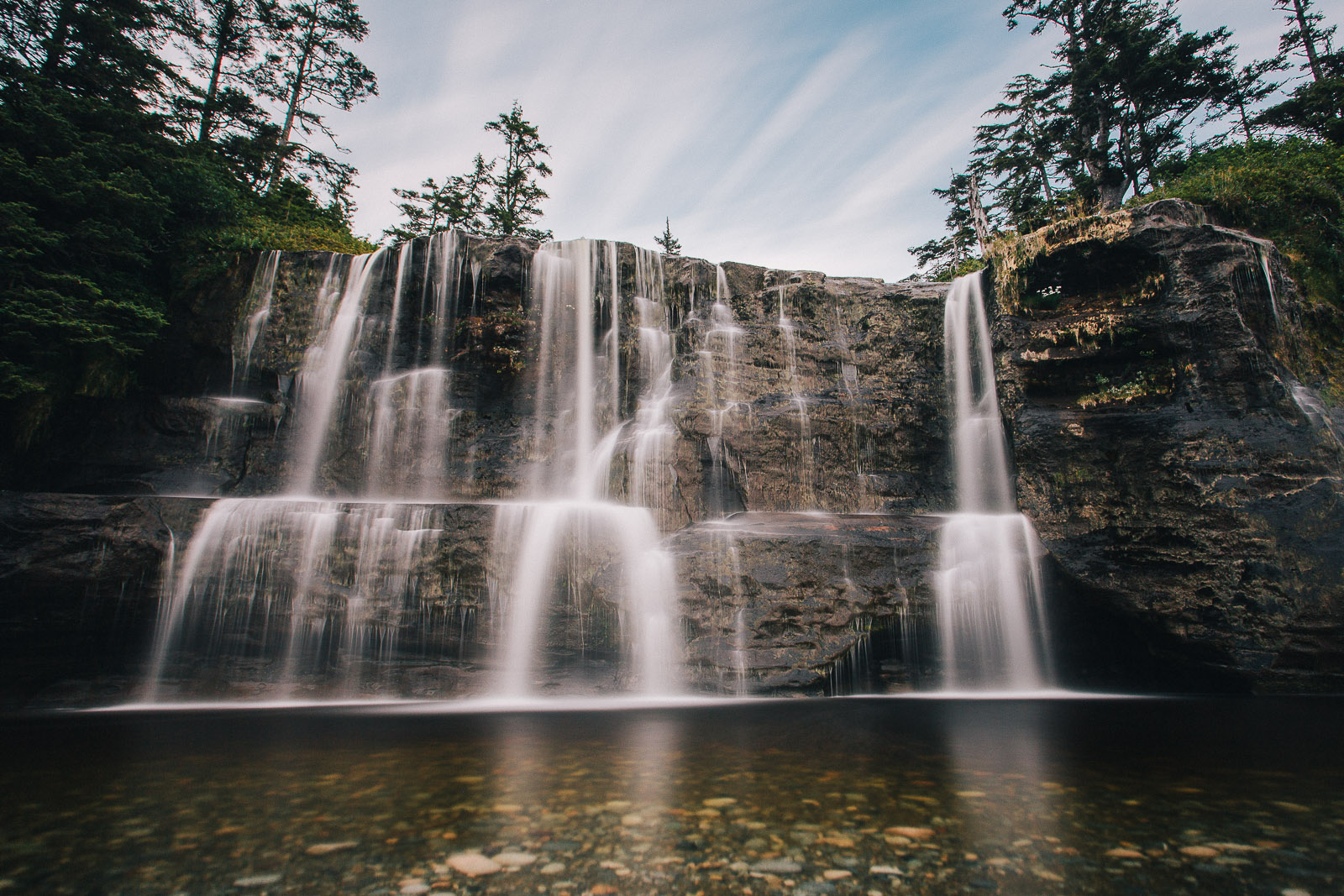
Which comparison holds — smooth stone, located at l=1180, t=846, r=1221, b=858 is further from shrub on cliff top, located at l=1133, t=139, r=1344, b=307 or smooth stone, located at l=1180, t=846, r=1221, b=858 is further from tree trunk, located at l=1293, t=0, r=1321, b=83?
tree trunk, located at l=1293, t=0, r=1321, b=83

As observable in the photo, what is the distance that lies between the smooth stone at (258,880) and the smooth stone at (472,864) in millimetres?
652

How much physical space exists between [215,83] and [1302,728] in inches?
1200

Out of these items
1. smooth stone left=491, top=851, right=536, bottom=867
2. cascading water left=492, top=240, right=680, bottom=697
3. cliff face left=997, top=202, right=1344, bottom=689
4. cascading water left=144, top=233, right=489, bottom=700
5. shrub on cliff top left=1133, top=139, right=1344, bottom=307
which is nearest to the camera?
smooth stone left=491, top=851, right=536, bottom=867

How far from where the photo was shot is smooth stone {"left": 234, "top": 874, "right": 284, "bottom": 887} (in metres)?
2.28

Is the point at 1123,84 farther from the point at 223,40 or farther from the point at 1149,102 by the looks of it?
the point at 223,40

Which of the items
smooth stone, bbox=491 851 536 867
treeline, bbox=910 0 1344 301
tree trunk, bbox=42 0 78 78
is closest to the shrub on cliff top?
treeline, bbox=910 0 1344 301

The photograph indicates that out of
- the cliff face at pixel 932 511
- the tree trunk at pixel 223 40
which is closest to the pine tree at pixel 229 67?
the tree trunk at pixel 223 40

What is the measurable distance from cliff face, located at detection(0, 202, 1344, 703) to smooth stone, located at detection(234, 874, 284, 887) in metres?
5.98

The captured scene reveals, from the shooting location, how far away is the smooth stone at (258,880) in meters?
2.28

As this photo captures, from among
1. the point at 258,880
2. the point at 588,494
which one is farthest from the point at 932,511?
the point at 258,880

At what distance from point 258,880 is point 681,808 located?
76.9 inches

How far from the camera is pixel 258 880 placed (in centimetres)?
232

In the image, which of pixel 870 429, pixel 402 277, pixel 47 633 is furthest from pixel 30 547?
pixel 870 429

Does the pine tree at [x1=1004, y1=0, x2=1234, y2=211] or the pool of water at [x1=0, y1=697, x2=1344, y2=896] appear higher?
the pine tree at [x1=1004, y1=0, x2=1234, y2=211]
